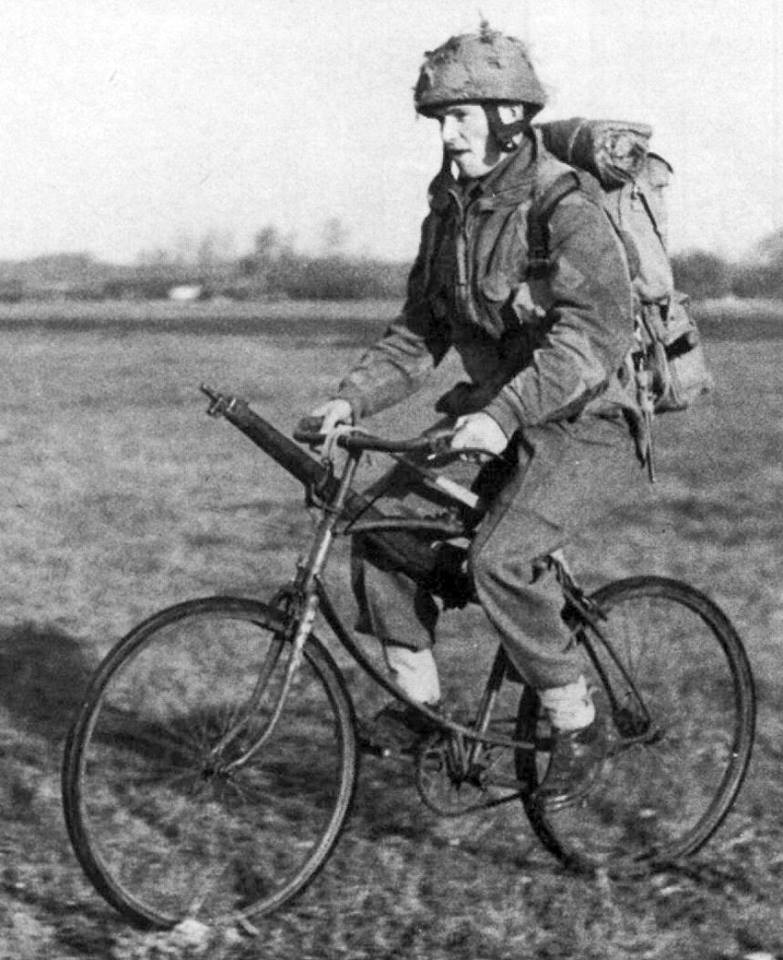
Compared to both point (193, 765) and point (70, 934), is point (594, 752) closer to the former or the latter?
point (193, 765)

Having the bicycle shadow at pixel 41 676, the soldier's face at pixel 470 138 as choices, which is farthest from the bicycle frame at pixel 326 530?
the bicycle shadow at pixel 41 676

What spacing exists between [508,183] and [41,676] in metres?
3.33

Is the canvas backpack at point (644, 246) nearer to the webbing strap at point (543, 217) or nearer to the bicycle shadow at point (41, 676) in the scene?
the webbing strap at point (543, 217)

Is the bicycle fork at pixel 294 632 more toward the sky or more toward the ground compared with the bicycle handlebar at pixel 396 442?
more toward the ground

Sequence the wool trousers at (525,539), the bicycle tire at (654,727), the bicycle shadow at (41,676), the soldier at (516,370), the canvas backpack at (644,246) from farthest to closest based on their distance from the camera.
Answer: the bicycle shadow at (41,676) < the bicycle tire at (654,727) < the canvas backpack at (644,246) < the wool trousers at (525,539) < the soldier at (516,370)

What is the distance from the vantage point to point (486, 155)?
15.0 ft

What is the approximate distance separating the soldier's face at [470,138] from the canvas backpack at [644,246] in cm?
28

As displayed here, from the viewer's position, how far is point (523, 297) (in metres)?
4.53

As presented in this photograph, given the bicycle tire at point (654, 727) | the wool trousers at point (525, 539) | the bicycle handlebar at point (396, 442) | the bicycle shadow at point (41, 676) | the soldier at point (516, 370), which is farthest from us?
the bicycle shadow at point (41, 676)

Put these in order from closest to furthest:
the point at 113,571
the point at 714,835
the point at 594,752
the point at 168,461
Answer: the point at 594,752
the point at 714,835
the point at 113,571
the point at 168,461

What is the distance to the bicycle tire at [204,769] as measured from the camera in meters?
4.34

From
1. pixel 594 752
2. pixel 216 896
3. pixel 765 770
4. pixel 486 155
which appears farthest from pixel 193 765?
pixel 765 770

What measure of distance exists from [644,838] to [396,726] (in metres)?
0.85

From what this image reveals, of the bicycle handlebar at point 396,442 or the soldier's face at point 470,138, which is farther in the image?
the soldier's face at point 470,138
